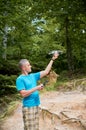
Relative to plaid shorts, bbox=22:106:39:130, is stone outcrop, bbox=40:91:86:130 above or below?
below

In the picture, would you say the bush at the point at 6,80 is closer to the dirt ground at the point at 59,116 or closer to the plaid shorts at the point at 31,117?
the dirt ground at the point at 59,116

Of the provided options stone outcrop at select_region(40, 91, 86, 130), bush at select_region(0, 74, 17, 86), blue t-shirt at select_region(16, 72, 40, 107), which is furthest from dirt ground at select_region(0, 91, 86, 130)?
bush at select_region(0, 74, 17, 86)

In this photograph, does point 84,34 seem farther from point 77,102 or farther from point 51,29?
point 77,102

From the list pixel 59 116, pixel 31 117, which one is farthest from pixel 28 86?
pixel 59 116

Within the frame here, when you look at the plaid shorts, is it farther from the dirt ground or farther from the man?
the dirt ground

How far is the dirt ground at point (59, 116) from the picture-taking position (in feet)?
30.0

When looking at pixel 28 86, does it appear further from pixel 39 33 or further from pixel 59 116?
pixel 39 33

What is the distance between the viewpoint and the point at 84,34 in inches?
890

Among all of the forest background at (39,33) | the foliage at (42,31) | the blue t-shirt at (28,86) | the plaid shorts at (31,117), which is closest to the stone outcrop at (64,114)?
the plaid shorts at (31,117)

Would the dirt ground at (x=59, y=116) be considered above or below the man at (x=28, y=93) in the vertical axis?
below

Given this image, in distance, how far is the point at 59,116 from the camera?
31.0 ft

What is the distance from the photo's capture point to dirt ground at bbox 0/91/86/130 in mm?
9133

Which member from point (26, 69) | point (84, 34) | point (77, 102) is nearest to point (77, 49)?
point (84, 34)

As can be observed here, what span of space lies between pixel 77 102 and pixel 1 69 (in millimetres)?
8189
